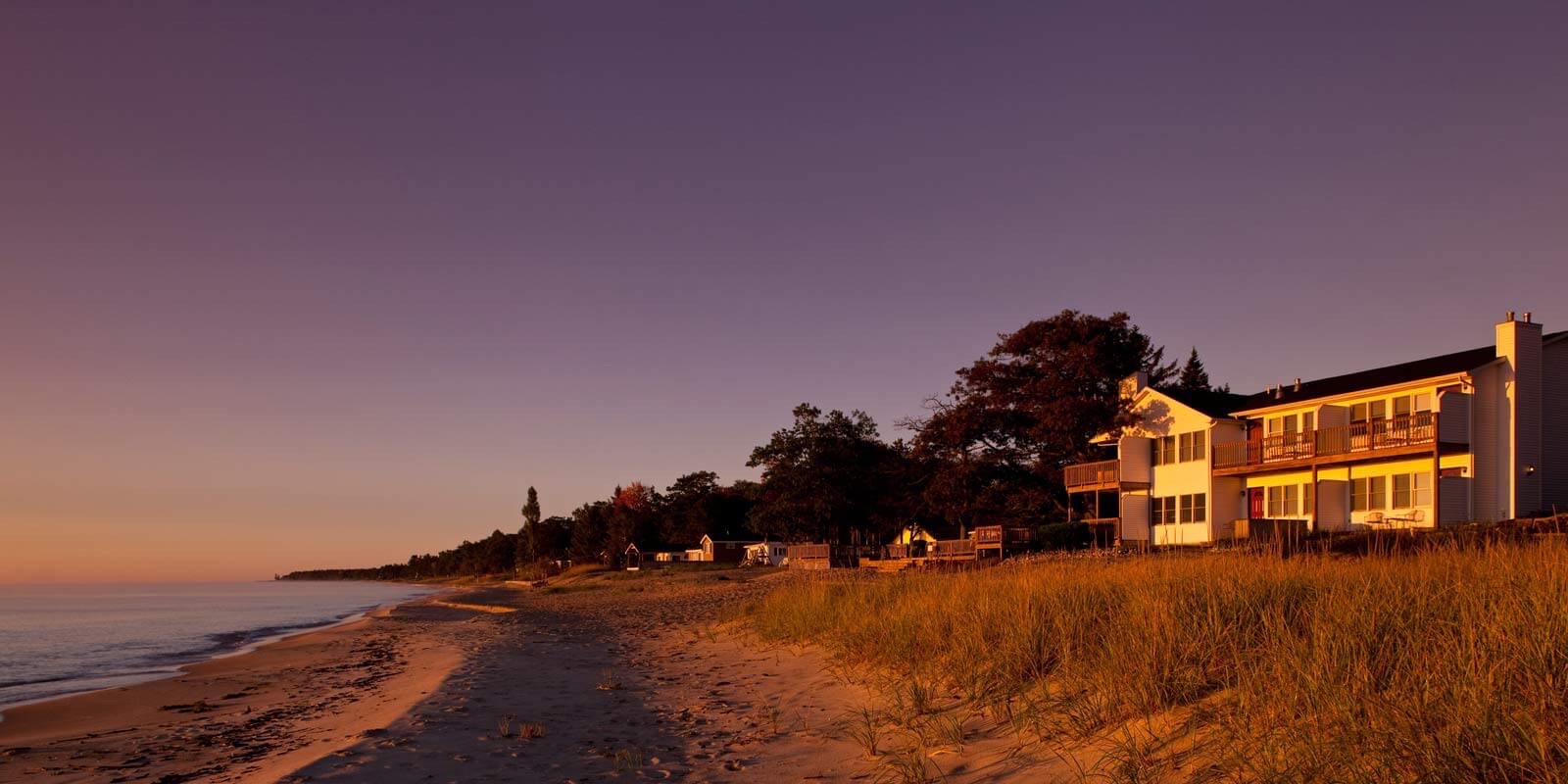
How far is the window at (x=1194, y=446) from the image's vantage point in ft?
130

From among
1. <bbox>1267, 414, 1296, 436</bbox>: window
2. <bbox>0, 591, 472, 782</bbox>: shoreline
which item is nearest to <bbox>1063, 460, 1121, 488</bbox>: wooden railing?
<bbox>1267, 414, 1296, 436</bbox>: window

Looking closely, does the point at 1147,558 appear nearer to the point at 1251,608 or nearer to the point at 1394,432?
the point at 1251,608

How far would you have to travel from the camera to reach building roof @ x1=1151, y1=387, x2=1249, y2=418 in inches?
1561

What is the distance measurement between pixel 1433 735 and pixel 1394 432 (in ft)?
105

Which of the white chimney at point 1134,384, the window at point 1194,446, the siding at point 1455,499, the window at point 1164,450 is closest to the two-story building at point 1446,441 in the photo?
the siding at point 1455,499

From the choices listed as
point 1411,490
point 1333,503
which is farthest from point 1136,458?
point 1411,490

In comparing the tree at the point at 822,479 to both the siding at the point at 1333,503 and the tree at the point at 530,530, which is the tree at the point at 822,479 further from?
the tree at the point at 530,530

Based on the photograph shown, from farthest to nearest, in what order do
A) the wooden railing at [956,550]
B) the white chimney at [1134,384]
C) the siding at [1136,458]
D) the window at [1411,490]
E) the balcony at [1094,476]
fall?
1. the white chimney at [1134,384]
2. the siding at [1136,458]
3. the balcony at [1094,476]
4. the wooden railing at [956,550]
5. the window at [1411,490]

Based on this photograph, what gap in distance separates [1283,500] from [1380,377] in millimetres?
5843

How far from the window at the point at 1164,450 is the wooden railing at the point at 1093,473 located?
2005 mm

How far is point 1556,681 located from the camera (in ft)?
17.4

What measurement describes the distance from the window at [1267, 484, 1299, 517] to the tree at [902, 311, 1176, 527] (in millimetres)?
10725

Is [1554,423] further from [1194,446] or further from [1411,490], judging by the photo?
[1194,446]

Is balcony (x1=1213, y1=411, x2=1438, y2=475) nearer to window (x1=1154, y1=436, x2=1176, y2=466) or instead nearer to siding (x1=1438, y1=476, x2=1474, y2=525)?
siding (x1=1438, y1=476, x2=1474, y2=525)
